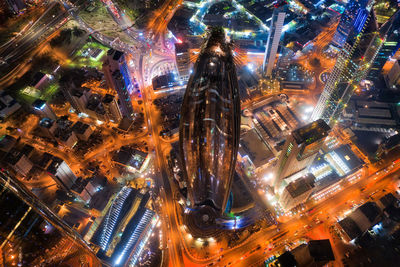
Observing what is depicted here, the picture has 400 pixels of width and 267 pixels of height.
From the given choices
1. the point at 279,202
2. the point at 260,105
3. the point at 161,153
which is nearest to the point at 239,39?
the point at 260,105

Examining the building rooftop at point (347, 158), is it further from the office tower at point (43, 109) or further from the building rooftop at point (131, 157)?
the office tower at point (43, 109)

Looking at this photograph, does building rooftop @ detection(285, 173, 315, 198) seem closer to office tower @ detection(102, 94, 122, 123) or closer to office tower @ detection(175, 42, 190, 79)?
office tower @ detection(175, 42, 190, 79)

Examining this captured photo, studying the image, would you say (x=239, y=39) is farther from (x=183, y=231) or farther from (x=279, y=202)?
(x=183, y=231)

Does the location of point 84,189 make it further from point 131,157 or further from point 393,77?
point 393,77

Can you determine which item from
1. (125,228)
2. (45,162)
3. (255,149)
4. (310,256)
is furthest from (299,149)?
(45,162)

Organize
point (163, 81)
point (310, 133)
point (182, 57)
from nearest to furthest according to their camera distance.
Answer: point (310, 133), point (182, 57), point (163, 81)
